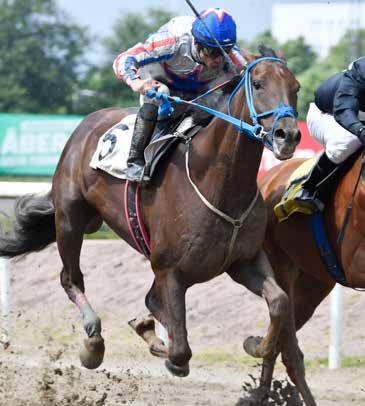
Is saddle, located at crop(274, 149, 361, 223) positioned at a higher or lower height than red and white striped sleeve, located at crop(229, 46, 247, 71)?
lower

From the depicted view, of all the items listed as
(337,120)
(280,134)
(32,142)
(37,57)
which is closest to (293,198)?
(337,120)

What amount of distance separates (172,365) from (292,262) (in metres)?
1.37

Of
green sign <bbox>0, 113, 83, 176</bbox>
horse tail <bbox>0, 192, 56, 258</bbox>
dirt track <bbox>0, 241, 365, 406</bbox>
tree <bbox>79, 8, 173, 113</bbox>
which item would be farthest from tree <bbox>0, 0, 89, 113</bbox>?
horse tail <bbox>0, 192, 56, 258</bbox>

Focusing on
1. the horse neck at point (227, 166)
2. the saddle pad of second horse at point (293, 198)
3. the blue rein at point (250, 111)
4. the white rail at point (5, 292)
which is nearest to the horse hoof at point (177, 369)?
the horse neck at point (227, 166)

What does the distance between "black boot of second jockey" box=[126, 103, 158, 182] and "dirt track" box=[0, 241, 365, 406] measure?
1380mm

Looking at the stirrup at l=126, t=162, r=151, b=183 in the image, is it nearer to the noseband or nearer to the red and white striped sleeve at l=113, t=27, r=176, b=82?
the red and white striped sleeve at l=113, t=27, r=176, b=82

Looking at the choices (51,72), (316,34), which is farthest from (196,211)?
(316,34)

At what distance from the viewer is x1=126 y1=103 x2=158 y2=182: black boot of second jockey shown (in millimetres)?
5980

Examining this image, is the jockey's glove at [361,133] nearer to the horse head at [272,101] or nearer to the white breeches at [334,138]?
the white breeches at [334,138]

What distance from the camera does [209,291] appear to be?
30.5 feet

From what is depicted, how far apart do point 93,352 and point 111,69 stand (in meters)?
30.1

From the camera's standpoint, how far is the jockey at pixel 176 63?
556 centimetres

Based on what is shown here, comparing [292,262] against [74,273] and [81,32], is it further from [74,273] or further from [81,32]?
[81,32]

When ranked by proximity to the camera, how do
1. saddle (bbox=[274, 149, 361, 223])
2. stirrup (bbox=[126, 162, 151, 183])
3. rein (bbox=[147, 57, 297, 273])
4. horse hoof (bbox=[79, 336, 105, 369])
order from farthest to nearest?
1. horse hoof (bbox=[79, 336, 105, 369])
2. saddle (bbox=[274, 149, 361, 223])
3. stirrup (bbox=[126, 162, 151, 183])
4. rein (bbox=[147, 57, 297, 273])
